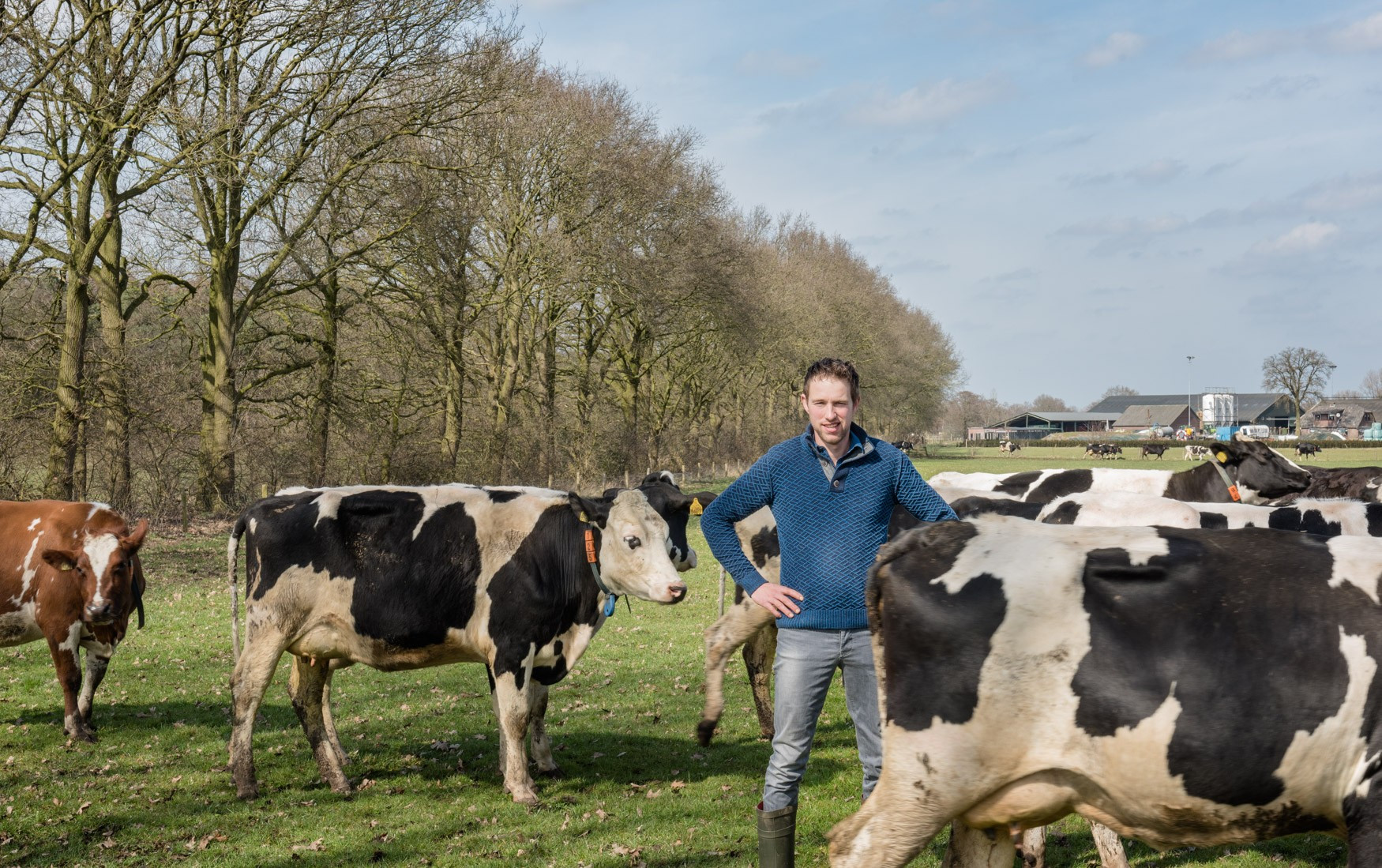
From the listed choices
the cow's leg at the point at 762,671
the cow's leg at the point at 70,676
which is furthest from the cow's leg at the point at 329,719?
the cow's leg at the point at 762,671

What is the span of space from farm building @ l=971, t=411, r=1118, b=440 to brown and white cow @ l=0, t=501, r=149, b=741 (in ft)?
542

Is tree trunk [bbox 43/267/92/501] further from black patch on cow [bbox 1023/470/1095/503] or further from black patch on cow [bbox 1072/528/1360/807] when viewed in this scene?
black patch on cow [bbox 1072/528/1360/807]

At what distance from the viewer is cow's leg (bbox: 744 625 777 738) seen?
365 inches

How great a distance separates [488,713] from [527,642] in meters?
2.59

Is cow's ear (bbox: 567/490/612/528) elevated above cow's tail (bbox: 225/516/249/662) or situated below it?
above

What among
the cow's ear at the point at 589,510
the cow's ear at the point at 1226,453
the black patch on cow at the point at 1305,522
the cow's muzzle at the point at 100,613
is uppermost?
the cow's ear at the point at 1226,453

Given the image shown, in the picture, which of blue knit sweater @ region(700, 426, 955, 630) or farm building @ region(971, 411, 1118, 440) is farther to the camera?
farm building @ region(971, 411, 1118, 440)

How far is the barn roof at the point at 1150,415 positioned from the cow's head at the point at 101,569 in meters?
164

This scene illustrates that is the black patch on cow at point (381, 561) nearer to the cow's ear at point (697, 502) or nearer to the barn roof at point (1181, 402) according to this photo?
the cow's ear at point (697, 502)

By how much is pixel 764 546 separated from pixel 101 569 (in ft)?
18.3

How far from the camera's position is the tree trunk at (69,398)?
1877 cm

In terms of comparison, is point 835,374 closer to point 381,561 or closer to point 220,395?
point 381,561

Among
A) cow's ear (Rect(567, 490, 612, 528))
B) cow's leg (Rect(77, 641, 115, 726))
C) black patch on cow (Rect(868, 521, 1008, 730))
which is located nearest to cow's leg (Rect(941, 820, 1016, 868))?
black patch on cow (Rect(868, 521, 1008, 730))

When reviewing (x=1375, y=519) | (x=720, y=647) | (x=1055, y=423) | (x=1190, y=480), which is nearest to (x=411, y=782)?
(x=720, y=647)
